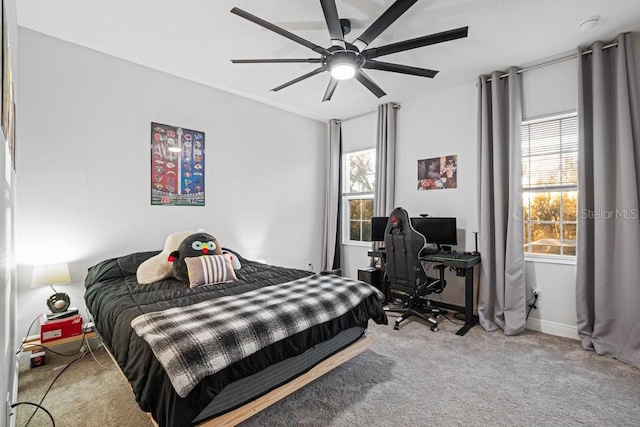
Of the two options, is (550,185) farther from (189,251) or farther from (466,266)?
(189,251)

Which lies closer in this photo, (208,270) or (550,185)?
(208,270)

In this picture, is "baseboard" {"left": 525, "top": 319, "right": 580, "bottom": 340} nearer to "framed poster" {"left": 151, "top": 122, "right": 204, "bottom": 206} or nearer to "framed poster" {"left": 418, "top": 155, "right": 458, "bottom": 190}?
"framed poster" {"left": 418, "top": 155, "right": 458, "bottom": 190}

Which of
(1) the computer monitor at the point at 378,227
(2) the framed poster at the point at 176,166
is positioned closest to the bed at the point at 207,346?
(2) the framed poster at the point at 176,166

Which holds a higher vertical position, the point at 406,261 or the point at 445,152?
the point at 445,152

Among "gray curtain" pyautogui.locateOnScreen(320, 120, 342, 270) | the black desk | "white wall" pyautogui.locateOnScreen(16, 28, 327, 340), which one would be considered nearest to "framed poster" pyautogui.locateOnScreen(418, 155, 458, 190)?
the black desk

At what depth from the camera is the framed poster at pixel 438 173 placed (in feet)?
12.4

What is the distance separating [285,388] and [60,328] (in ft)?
6.63

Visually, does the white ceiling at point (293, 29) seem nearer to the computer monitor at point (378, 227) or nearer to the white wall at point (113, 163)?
the white wall at point (113, 163)

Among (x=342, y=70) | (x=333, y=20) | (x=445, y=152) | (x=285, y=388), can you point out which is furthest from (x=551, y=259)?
(x=333, y=20)

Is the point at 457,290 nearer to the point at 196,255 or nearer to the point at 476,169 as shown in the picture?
the point at 476,169

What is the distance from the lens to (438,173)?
153 inches

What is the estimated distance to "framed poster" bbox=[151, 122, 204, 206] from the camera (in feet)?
10.7

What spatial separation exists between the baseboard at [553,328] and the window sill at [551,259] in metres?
0.61

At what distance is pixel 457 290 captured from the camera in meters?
3.72
